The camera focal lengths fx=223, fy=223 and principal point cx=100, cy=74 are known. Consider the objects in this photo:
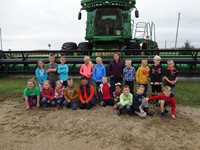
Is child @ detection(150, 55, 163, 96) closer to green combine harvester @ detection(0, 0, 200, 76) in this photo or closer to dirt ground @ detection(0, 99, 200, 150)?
dirt ground @ detection(0, 99, 200, 150)

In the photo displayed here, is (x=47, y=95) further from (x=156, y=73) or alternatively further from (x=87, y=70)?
(x=156, y=73)

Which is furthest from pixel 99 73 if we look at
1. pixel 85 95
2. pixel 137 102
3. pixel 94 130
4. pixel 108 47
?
pixel 108 47

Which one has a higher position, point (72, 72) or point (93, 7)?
point (93, 7)

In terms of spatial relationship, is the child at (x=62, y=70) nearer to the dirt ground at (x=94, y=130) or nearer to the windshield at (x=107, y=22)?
the dirt ground at (x=94, y=130)

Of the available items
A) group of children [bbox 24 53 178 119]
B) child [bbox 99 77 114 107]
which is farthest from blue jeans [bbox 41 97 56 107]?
child [bbox 99 77 114 107]

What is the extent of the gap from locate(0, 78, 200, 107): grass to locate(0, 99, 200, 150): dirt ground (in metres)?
0.86

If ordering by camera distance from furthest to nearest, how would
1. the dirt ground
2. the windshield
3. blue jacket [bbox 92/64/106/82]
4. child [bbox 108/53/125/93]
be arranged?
1. the windshield
2. blue jacket [bbox 92/64/106/82]
3. child [bbox 108/53/125/93]
4. the dirt ground

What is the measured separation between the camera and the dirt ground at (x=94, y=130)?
3.67 m

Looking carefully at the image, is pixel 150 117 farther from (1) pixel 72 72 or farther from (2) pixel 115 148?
(1) pixel 72 72

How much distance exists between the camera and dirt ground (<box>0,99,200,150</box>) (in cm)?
367

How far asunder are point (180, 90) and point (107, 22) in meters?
5.12

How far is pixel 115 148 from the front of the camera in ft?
11.6

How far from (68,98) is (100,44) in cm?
580

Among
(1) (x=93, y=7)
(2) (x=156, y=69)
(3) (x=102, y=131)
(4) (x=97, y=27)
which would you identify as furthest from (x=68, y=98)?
(1) (x=93, y=7)
